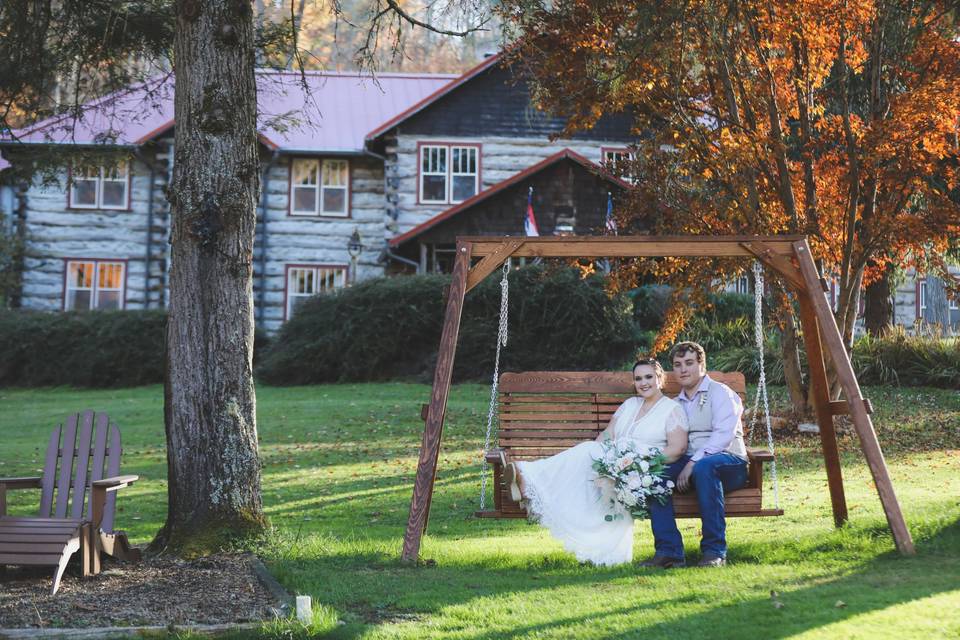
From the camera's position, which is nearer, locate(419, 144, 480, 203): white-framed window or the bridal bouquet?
the bridal bouquet

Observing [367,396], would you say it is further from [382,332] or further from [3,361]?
[3,361]

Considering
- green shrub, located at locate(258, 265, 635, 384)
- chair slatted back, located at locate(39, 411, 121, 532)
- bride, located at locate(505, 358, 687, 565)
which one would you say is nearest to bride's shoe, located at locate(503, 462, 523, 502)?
bride, located at locate(505, 358, 687, 565)

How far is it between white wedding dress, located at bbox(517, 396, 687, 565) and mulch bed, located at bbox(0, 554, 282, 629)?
6.45 ft

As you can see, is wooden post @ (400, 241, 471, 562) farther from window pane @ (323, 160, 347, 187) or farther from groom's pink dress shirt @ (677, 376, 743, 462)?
window pane @ (323, 160, 347, 187)

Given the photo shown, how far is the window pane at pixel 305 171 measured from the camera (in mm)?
30500

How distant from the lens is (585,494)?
743 centimetres

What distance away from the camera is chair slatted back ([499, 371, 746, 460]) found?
8086 millimetres

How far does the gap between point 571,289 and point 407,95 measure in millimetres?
12976

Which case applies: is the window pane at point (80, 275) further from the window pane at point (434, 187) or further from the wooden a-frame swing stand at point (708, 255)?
the wooden a-frame swing stand at point (708, 255)

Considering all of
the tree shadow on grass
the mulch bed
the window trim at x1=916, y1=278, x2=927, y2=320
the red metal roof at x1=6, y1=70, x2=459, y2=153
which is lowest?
the mulch bed

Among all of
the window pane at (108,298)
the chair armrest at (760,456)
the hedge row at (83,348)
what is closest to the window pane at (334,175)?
the hedge row at (83,348)

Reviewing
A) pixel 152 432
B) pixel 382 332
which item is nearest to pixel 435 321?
pixel 382 332

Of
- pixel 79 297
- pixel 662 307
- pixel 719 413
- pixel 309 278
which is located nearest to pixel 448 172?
pixel 309 278

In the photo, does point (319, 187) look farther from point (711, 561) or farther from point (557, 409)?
point (711, 561)
